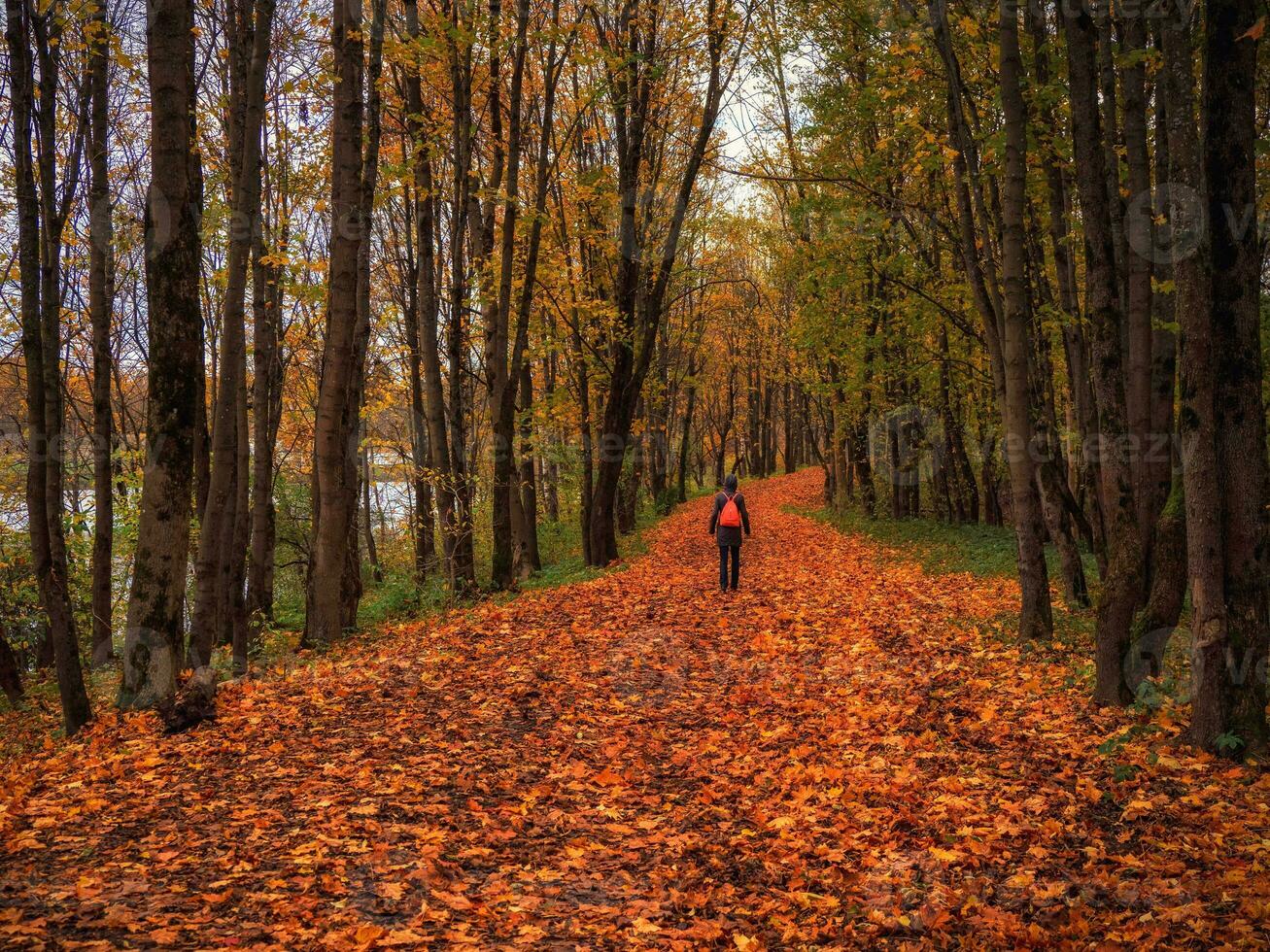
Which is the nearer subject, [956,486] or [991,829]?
[991,829]

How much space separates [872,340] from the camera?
19.3 metres

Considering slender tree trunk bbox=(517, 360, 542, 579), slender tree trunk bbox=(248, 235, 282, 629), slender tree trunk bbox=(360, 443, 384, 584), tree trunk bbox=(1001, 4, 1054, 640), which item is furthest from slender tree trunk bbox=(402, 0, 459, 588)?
slender tree trunk bbox=(360, 443, 384, 584)

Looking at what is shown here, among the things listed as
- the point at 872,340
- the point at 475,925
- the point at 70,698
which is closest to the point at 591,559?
the point at 872,340

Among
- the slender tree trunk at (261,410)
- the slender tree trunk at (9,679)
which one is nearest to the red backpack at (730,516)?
the slender tree trunk at (261,410)

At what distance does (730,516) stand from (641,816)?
850cm

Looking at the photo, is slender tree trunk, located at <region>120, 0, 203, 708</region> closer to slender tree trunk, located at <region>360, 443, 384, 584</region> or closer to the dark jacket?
the dark jacket

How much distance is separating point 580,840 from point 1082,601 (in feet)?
29.2

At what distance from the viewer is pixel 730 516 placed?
1379 cm

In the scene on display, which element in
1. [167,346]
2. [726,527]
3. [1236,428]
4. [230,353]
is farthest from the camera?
[726,527]

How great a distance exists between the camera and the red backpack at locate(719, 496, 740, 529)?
1377cm

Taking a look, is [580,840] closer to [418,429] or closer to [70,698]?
[70,698]

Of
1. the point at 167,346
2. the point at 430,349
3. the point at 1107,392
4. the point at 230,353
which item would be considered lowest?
the point at 1107,392

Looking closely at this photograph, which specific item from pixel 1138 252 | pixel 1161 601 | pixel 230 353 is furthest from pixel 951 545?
pixel 230 353

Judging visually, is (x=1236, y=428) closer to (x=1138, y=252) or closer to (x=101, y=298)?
(x=1138, y=252)
